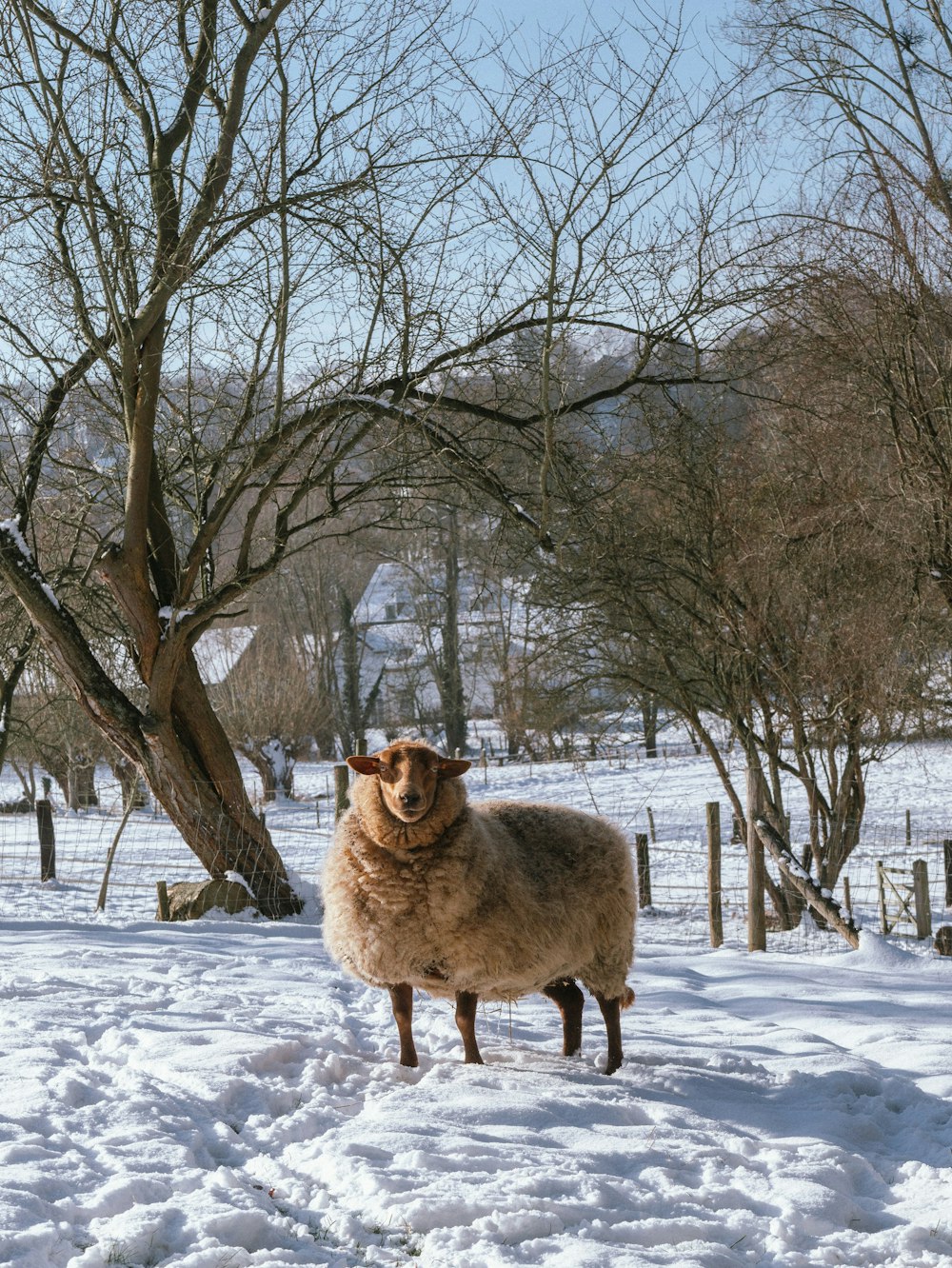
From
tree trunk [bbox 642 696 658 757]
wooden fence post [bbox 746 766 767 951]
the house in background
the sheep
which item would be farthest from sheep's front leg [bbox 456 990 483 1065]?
the house in background

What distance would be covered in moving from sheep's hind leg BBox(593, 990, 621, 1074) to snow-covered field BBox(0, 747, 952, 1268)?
0.11m

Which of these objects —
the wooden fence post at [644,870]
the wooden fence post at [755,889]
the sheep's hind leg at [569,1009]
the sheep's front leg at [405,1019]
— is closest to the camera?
the sheep's front leg at [405,1019]

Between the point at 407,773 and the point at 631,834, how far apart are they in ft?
76.1

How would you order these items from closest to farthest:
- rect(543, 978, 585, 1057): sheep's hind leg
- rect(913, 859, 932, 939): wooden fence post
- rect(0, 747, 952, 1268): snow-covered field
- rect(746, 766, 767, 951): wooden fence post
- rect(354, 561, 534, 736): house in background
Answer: rect(0, 747, 952, 1268): snow-covered field, rect(543, 978, 585, 1057): sheep's hind leg, rect(746, 766, 767, 951): wooden fence post, rect(913, 859, 932, 939): wooden fence post, rect(354, 561, 534, 736): house in background

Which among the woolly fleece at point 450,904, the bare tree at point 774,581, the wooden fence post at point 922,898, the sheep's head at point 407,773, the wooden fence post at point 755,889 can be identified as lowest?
the wooden fence post at point 922,898

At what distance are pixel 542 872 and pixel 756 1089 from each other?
4.64 ft

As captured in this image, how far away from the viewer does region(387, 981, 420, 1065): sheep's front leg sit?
5.90 metres

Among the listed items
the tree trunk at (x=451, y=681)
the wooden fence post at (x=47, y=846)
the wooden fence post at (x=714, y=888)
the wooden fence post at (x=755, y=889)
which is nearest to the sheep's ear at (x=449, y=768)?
the wooden fence post at (x=755, y=889)

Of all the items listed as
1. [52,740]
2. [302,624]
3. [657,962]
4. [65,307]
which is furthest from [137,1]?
[302,624]

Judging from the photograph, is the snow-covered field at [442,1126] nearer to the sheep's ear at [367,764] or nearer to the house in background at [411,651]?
the sheep's ear at [367,764]

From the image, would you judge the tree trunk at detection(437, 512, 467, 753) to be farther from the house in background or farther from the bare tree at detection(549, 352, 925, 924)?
the bare tree at detection(549, 352, 925, 924)

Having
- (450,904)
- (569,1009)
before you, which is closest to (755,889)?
(569,1009)

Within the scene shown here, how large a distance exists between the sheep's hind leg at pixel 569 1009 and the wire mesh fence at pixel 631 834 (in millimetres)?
6366

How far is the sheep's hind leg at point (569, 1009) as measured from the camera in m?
6.45
